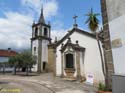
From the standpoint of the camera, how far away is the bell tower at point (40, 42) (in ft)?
112

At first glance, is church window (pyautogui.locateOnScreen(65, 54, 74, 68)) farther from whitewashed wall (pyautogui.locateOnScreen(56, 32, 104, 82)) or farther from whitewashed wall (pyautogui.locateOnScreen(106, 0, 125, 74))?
whitewashed wall (pyautogui.locateOnScreen(106, 0, 125, 74))

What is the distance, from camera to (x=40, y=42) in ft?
113

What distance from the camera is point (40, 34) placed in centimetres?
3481

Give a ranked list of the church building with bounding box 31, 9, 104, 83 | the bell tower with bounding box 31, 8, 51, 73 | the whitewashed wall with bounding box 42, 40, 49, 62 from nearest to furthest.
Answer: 1. the church building with bounding box 31, 9, 104, 83
2. the bell tower with bounding box 31, 8, 51, 73
3. the whitewashed wall with bounding box 42, 40, 49, 62

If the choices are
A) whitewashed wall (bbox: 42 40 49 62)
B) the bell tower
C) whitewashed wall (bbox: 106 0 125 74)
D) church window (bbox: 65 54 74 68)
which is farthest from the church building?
whitewashed wall (bbox: 42 40 49 62)

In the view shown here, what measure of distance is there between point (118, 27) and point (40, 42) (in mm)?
29286

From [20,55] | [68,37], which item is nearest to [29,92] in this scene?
[68,37]

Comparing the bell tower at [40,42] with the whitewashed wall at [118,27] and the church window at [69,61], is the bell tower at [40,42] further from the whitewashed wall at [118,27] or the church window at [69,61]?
the whitewashed wall at [118,27]

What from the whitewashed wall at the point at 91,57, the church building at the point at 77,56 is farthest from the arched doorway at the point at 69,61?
the whitewashed wall at the point at 91,57

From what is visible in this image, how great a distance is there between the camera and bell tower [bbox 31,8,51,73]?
34125 millimetres

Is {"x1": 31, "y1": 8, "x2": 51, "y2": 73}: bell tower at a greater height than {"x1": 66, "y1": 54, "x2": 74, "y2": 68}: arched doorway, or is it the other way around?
{"x1": 31, "y1": 8, "x2": 51, "y2": 73}: bell tower

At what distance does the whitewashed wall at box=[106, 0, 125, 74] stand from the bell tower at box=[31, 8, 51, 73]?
2832cm

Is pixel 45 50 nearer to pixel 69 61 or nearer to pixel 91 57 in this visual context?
pixel 69 61

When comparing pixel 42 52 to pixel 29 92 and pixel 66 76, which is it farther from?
pixel 29 92
